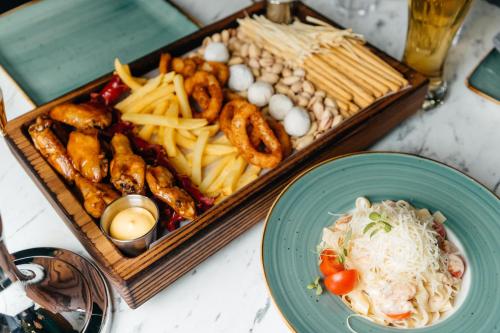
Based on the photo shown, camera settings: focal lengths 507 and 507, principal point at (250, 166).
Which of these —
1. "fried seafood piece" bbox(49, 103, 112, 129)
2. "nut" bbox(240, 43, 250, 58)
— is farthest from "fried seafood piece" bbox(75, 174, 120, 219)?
"nut" bbox(240, 43, 250, 58)

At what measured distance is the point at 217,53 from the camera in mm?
2107

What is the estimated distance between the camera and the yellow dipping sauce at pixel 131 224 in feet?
4.83

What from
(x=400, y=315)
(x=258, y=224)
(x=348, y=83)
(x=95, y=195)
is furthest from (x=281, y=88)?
(x=400, y=315)

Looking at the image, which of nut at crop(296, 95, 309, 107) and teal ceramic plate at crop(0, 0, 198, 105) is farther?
teal ceramic plate at crop(0, 0, 198, 105)

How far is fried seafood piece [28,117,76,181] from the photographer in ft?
5.54

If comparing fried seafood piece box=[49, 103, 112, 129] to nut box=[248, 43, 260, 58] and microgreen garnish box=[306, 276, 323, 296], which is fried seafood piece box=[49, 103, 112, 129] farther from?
microgreen garnish box=[306, 276, 323, 296]

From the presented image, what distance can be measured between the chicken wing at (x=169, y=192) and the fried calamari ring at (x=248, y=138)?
282mm

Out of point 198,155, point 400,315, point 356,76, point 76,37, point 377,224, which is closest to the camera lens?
point 400,315

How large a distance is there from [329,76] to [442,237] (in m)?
0.83

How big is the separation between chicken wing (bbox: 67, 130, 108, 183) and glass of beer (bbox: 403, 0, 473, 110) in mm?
1287

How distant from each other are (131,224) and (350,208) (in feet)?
2.16

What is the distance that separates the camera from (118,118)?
192cm

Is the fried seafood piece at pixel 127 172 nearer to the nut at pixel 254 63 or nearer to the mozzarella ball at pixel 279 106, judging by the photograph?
the mozzarella ball at pixel 279 106

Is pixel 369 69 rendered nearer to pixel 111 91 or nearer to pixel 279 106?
pixel 279 106
